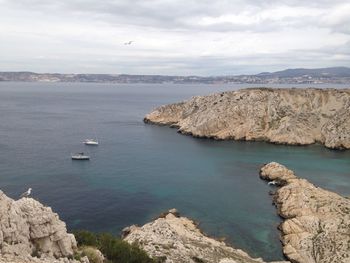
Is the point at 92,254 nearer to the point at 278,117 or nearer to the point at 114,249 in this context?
the point at 114,249

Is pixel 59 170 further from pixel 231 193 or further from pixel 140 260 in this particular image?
pixel 140 260

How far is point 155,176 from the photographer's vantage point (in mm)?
90375

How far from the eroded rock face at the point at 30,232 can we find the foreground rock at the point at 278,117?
344 ft

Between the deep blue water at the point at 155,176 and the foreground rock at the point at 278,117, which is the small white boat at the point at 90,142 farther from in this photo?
the foreground rock at the point at 278,117

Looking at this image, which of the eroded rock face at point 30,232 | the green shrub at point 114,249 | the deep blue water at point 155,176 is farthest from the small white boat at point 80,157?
the eroded rock face at point 30,232

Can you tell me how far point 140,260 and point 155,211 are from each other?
33.2 meters

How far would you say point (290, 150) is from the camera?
11894cm

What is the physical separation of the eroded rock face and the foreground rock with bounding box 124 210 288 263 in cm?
1318

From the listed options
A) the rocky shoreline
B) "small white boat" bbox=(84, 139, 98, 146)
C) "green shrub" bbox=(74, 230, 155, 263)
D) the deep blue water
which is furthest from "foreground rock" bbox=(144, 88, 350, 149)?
"green shrub" bbox=(74, 230, 155, 263)

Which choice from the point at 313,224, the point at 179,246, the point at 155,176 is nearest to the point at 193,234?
the point at 179,246

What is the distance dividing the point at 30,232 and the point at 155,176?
206 feet

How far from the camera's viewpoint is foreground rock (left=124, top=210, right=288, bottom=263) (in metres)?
42.2

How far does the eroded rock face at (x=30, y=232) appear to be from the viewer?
25.8m

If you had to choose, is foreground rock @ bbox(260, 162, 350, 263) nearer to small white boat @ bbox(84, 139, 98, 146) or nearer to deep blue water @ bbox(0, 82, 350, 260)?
deep blue water @ bbox(0, 82, 350, 260)
